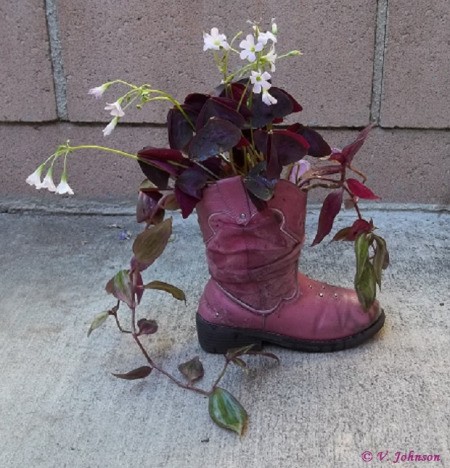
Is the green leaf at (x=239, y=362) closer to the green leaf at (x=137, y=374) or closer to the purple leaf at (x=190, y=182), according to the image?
the green leaf at (x=137, y=374)

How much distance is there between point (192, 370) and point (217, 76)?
0.91 metres

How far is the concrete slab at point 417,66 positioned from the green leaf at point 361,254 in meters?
0.74

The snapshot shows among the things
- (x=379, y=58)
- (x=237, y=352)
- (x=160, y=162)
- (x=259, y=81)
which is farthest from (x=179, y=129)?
(x=379, y=58)

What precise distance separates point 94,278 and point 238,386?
1.82 ft

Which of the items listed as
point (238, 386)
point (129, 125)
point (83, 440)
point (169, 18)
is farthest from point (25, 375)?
point (169, 18)

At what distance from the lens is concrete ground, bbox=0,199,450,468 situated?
3.31ft

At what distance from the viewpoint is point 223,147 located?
1.03m

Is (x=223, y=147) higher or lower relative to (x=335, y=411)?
higher

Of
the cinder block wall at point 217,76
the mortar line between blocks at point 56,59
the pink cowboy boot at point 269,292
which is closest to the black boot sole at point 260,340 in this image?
the pink cowboy boot at point 269,292

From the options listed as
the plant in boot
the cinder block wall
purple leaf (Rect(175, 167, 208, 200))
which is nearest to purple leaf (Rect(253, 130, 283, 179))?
the plant in boot

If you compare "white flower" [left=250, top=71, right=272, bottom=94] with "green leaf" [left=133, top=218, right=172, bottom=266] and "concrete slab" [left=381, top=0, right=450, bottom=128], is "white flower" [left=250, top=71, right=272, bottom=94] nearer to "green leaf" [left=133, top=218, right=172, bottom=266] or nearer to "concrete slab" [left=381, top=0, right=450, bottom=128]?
"green leaf" [left=133, top=218, right=172, bottom=266]

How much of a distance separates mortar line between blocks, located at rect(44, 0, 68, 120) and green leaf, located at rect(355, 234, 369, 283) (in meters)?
1.04

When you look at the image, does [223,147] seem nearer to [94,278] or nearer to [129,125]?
[94,278]

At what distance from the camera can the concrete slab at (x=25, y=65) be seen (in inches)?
70.7
